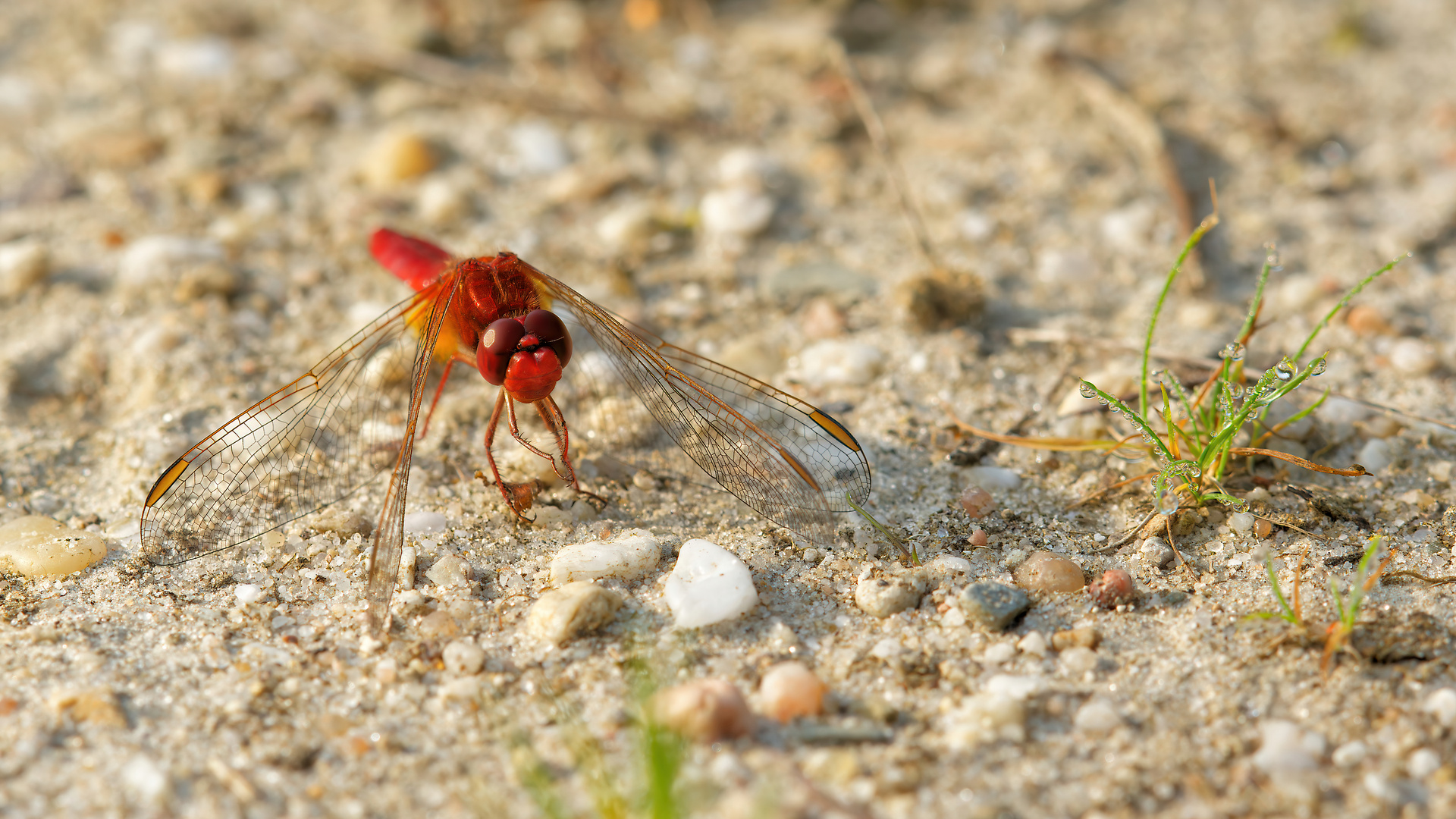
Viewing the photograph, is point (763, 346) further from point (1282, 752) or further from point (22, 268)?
point (22, 268)

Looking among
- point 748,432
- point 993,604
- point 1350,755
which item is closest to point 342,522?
point 748,432

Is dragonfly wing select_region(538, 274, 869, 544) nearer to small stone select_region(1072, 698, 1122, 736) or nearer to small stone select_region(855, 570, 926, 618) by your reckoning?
small stone select_region(855, 570, 926, 618)

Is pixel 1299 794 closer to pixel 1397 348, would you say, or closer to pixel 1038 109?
pixel 1397 348

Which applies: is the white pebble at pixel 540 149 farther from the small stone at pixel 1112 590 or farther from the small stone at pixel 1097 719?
the small stone at pixel 1097 719

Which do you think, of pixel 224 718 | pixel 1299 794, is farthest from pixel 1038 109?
pixel 224 718

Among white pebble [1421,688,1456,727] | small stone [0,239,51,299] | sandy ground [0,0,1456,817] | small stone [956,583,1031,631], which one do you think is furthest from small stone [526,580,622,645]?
small stone [0,239,51,299]
